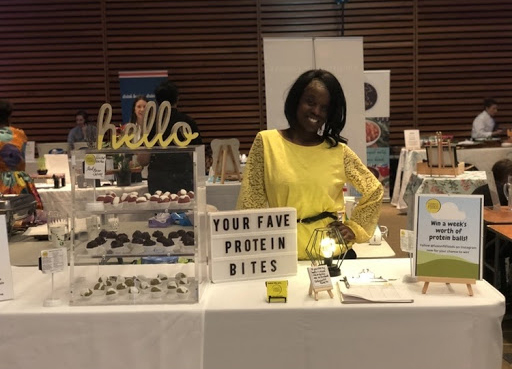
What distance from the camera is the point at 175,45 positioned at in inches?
381

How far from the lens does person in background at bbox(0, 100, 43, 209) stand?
5.36 m

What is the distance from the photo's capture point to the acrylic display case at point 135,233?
212 cm

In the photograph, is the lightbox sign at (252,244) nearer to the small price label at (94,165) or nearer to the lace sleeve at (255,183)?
the lace sleeve at (255,183)

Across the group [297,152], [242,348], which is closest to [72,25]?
[297,152]

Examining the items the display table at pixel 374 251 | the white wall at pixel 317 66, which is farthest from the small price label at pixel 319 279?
the white wall at pixel 317 66

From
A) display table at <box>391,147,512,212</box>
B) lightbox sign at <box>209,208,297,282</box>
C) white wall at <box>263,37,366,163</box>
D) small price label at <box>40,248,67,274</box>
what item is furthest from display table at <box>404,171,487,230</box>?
small price label at <box>40,248,67,274</box>

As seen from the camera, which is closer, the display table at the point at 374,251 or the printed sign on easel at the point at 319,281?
the printed sign on easel at the point at 319,281

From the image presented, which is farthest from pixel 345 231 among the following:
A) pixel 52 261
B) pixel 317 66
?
pixel 317 66

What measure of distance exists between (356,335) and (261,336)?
311 mm

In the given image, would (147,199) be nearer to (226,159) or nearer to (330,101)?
(330,101)

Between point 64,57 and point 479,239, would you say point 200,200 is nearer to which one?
point 479,239

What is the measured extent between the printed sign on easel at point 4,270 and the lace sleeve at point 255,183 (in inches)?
37.2

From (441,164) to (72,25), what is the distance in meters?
6.46

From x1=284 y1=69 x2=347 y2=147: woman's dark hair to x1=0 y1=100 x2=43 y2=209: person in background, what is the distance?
357cm
